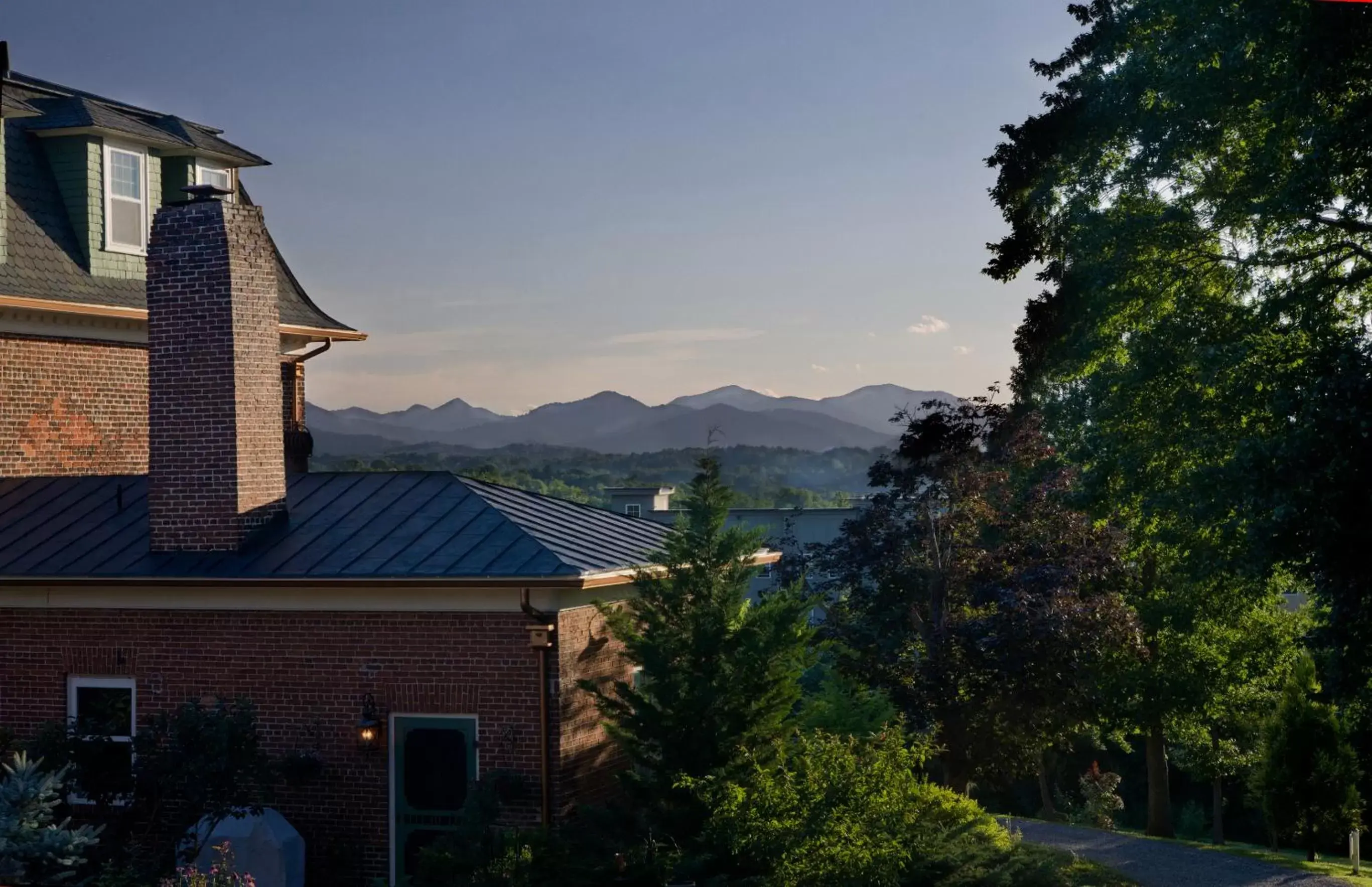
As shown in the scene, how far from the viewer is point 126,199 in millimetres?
20875

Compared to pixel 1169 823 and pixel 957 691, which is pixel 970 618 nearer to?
pixel 957 691

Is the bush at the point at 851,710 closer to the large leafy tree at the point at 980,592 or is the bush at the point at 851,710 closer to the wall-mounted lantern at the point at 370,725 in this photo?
the large leafy tree at the point at 980,592

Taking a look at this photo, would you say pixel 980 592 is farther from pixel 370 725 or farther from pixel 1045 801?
pixel 1045 801

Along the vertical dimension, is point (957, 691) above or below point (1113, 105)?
below

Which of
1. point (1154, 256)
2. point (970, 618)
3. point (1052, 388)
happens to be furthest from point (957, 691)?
point (1154, 256)

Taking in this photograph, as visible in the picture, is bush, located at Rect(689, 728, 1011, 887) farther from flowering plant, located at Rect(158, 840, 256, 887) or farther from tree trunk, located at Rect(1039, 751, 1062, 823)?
tree trunk, located at Rect(1039, 751, 1062, 823)

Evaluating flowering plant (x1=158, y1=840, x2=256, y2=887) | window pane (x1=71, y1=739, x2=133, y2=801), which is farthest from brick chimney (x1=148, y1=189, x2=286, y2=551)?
flowering plant (x1=158, y1=840, x2=256, y2=887)

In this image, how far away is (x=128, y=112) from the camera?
22.0 m

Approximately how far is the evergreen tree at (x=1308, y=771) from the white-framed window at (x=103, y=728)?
66.1 feet

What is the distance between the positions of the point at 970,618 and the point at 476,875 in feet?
40.9

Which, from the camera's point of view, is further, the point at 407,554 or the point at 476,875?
the point at 407,554

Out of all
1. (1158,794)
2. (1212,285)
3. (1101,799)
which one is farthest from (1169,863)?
(1101,799)

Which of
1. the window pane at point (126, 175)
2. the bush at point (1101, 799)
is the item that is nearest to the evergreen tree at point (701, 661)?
the window pane at point (126, 175)

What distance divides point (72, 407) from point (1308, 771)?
22.2m
